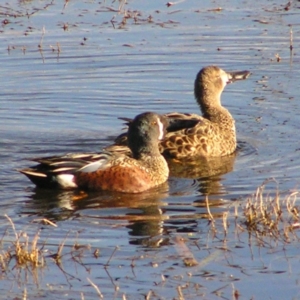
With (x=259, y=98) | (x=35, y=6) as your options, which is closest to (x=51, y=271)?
(x=259, y=98)

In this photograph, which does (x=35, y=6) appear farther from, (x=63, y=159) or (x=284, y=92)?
(x=63, y=159)

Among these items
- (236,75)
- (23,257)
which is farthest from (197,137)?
(23,257)

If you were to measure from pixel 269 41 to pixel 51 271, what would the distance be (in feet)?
30.2

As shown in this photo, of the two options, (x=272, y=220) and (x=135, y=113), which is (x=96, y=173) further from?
(x=135, y=113)

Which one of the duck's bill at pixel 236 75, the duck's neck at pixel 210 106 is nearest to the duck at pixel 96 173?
the duck's neck at pixel 210 106

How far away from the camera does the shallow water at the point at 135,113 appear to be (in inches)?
255

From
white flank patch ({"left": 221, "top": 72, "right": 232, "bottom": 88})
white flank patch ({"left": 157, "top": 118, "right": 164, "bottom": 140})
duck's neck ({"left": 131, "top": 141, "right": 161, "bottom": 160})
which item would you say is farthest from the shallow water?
white flank patch ({"left": 221, "top": 72, "right": 232, "bottom": 88})

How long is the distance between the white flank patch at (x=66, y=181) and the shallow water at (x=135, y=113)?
103 mm

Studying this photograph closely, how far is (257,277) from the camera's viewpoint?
639 cm

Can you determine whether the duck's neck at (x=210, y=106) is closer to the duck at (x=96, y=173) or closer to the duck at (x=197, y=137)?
the duck at (x=197, y=137)

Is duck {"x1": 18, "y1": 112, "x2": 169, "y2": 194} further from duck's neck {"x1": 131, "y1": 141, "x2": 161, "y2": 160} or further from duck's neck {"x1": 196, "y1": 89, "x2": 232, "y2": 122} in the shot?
duck's neck {"x1": 196, "y1": 89, "x2": 232, "y2": 122}

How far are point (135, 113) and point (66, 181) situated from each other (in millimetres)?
2924

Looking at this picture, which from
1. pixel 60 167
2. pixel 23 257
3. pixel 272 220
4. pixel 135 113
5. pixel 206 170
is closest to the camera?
pixel 23 257

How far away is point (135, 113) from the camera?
1205cm
